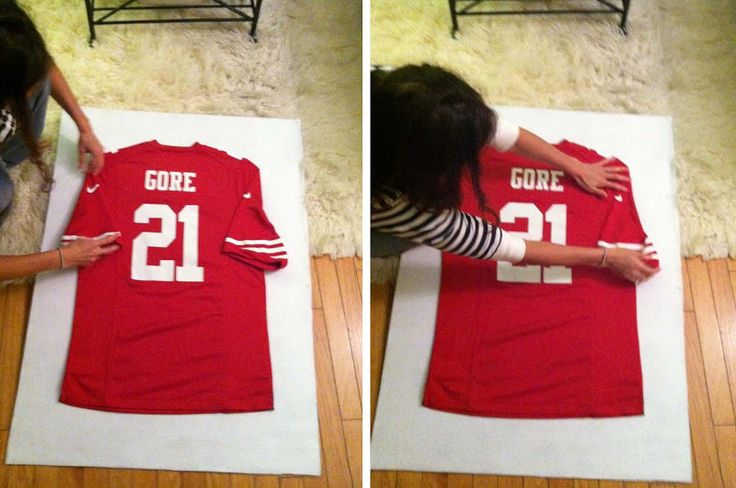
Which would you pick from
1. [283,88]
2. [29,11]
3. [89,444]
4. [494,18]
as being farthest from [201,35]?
[89,444]

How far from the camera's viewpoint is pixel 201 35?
106 cm

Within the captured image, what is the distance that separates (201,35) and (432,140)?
53 cm

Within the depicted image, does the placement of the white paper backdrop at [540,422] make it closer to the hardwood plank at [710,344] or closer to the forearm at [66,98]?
the hardwood plank at [710,344]

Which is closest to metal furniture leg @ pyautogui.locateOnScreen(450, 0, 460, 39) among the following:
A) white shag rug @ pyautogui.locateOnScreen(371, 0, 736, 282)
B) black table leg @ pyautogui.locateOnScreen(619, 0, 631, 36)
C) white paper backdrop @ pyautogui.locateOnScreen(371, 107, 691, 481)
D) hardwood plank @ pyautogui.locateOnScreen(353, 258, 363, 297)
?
white shag rug @ pyautogui.locateOnScreen(371, 0, 736, 282)

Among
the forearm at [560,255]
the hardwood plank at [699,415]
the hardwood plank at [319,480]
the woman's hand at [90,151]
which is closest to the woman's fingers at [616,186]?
the forearm at [560,255]

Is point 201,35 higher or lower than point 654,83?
higher

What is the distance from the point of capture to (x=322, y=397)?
3.05ft

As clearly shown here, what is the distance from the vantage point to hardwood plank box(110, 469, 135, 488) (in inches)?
34.8

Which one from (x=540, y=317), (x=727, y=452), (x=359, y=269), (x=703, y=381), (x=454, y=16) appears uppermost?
(x=454, y=16)

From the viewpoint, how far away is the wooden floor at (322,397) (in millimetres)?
880

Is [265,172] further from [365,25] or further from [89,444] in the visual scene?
[89,444]

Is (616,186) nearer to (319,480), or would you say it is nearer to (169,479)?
(319,480)

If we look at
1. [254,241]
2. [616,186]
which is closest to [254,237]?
[254,241]

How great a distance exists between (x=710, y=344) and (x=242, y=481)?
74cm
